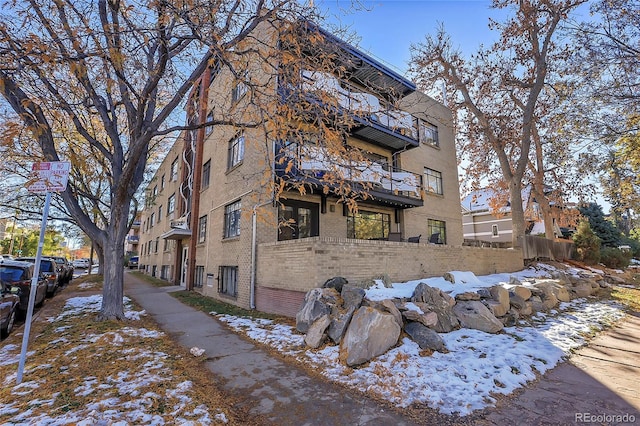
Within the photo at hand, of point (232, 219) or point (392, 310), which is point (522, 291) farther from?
point (232, 219)

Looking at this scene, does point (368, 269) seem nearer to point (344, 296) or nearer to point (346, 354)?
point (344, 296)

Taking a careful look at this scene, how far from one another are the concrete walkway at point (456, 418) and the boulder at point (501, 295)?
5.10 feet

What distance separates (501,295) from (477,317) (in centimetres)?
138

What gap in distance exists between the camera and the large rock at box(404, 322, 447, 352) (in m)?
5.05

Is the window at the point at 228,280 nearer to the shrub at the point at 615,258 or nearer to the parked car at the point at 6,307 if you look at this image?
the parked car at the point at 6,307

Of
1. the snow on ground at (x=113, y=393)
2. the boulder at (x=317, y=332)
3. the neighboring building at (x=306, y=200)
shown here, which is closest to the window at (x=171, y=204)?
the neighboring building at (x=306, y=200)

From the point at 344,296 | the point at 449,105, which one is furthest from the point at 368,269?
the point at 449,105

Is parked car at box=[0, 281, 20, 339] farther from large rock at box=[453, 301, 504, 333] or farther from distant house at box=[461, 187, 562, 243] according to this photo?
distant house at box=[461, 187, 562, 243]

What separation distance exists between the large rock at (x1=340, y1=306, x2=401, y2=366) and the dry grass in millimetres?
1954

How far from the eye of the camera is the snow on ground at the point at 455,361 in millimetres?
3762

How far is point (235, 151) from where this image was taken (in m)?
12.9

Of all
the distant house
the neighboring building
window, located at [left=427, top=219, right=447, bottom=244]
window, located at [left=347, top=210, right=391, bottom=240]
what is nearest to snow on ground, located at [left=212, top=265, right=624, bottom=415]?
the neighboring building

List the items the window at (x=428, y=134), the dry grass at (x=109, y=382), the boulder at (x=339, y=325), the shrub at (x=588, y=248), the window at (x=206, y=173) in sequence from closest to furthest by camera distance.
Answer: the dry grass at (x=109, y=382), the boulder at (x=339, y=325), the window at (x=206, y=173), the window at (x=428, y=134), the shrub at (x=588, y=248)

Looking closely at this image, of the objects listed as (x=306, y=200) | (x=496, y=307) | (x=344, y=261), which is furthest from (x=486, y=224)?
(x=344, y=261)
